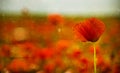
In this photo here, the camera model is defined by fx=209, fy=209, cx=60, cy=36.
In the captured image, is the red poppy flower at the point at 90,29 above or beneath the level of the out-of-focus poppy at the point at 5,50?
above

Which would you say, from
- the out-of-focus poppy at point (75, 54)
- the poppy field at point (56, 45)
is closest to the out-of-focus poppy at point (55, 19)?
the poppy field at point (56, 45)

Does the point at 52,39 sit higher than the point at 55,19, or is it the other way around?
the point at 55,19

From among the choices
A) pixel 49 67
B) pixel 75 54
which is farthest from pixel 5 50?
pixel 75 54

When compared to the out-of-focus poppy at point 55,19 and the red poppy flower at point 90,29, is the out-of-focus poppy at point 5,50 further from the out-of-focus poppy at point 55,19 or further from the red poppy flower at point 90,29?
the red poppy flower at point 90,29

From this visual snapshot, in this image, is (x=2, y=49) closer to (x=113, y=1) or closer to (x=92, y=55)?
(x=92, y=55)

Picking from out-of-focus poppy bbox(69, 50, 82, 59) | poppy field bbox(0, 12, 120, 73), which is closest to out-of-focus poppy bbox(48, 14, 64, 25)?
poppy field bbox(0, 12, 120, 73)

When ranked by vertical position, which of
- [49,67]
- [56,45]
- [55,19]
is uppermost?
[55,19]

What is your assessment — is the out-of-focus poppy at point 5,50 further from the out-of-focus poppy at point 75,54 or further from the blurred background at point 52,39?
the out-of-focus poppy at point 75,54

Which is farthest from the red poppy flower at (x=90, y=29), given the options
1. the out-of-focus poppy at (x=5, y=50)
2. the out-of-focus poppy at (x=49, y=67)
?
the out-of-focus poppy at (x=5, y=50)

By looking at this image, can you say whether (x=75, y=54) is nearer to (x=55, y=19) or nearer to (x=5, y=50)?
(x=55, y=19)

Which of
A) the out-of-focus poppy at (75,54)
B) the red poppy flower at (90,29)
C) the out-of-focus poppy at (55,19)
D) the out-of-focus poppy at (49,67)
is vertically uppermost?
the out-of-focus poppy at (55,19)
